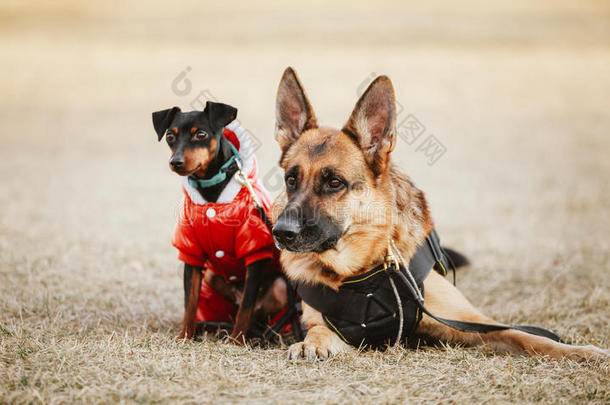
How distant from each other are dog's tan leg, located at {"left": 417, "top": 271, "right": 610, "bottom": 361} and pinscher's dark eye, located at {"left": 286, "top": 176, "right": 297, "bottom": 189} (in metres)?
1.18

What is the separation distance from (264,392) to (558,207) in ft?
28.3

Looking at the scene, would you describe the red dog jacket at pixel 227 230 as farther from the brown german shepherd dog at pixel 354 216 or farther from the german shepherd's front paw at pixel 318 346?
the german shepherd's front paw at pixel 318 346

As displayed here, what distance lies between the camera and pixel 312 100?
62.7ft

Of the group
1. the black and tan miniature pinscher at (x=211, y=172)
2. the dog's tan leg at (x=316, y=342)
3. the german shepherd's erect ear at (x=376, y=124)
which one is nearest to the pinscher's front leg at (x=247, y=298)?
the black and tan miniature pinscher at (x=211, y=172)

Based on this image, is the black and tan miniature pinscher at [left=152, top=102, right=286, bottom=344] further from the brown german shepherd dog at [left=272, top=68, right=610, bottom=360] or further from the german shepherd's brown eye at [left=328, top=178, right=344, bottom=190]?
the german shepherd's brown eye at [left=328, top=178, right=344, bottom=190]

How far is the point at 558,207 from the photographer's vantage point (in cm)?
984

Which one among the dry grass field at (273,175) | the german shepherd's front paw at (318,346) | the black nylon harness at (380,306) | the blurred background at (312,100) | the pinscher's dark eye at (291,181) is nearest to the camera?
the dry grass field at (273,175)

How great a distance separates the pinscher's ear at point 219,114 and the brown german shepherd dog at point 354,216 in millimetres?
469

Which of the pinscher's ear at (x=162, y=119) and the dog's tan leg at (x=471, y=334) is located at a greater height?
the pinscher's ear at (x=162, y=119)

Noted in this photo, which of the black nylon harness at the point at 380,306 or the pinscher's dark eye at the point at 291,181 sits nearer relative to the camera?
the black nylon harness at the point at 380,306

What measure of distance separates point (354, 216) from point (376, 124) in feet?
2.16

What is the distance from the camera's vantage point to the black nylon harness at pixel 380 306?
3543 mm

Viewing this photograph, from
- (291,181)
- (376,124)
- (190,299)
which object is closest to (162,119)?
(291,181)

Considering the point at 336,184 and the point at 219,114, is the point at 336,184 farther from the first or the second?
the point at 219,114
